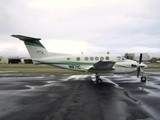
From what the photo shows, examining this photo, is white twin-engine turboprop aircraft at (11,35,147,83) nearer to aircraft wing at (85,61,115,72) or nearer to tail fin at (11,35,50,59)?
tail fin at (11,35,50,59)

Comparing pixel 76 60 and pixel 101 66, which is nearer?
pixel 101 66

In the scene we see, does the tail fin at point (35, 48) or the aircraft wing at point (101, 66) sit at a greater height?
the tail fin at point (35, 48)

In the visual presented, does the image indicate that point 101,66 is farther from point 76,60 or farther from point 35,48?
point 35,48

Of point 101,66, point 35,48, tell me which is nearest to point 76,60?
point 101,66

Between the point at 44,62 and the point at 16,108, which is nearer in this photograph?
the point at 16,108

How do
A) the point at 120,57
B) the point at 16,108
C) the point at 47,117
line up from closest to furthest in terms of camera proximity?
the point at 47,117, the point at 16,108, the point at 120,57

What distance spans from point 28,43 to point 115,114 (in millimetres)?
14761

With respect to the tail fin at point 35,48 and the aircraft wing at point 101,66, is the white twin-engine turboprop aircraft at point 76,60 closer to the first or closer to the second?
the tail fin at point 35,48

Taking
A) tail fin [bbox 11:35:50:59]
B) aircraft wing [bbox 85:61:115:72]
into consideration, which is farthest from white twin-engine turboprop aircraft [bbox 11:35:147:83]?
aircraft wing [bbox 85:61:115:72]

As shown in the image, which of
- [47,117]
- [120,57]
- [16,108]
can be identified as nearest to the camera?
[47,117]

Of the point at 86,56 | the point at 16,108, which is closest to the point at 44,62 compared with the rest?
the point at 86,56

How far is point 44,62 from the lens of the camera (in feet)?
62.0

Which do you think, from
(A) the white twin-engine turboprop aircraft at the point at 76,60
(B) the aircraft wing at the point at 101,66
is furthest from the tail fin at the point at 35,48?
(B) the aircraft wing at the point at 101,66

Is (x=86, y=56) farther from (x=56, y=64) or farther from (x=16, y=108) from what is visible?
(x=16, y=108)
